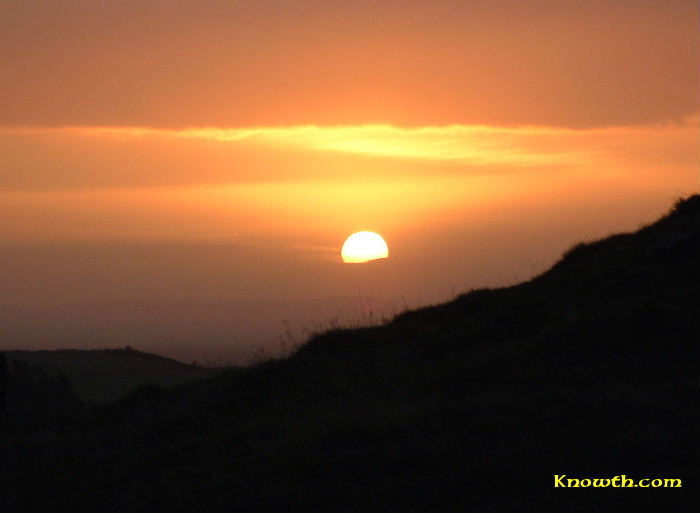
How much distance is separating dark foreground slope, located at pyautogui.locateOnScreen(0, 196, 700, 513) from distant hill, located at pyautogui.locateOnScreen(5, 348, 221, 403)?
29.7 feet

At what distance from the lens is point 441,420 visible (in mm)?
11766

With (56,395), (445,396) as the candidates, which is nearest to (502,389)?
(445,396)

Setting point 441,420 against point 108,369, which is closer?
point 441,420

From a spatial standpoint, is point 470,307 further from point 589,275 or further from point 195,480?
point 195,480

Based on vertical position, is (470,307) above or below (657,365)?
above

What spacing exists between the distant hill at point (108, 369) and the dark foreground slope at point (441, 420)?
907 cm

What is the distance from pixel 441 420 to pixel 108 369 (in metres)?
24.4

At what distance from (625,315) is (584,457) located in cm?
597

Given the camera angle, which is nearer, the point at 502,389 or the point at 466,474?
the point at 466,474

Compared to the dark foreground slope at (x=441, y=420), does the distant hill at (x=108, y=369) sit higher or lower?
higher

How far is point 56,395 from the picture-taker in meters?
23.9

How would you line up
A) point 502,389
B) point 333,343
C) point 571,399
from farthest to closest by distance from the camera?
point 333,343 → point 502,389 → point 571,399

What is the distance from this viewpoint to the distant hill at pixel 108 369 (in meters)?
28.0

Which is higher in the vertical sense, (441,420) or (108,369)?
(108,369)
